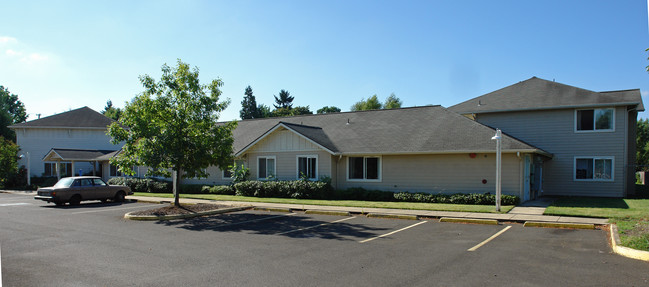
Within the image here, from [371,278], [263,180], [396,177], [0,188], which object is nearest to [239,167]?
[263,180]

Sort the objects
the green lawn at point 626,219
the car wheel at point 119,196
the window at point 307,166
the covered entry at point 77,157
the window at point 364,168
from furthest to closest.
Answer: the covered entry at point 77,157 < the window at point 307,166 < the window at point 364,168 < the car wheel at point 119,196 < the green lawn at point 626,219

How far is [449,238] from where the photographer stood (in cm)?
1132

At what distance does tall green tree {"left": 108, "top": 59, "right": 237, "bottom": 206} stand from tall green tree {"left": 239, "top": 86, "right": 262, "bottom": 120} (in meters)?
77.6

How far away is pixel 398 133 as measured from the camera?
80.3ft

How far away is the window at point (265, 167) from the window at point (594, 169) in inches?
680

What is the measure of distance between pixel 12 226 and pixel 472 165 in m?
18.9

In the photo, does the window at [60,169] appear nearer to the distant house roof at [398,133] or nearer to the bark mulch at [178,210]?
the distant house roof at [398,133]

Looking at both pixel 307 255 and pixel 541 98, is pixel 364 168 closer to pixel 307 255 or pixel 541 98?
pixel 541 98

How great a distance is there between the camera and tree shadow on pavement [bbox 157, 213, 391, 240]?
1222 cm

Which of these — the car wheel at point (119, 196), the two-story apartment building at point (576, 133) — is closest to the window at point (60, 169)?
the car wheel at point (119, 196)

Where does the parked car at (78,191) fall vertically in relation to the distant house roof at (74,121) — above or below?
below

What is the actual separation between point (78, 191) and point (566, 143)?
26.1 m

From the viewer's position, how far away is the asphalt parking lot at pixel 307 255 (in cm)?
733

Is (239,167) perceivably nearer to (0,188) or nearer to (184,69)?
(184,69)
